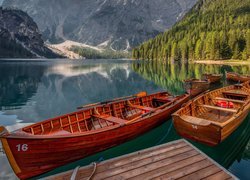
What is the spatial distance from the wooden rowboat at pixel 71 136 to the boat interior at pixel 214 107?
6.09ft

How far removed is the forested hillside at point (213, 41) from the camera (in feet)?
327

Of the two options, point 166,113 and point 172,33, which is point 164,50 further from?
point 166,113

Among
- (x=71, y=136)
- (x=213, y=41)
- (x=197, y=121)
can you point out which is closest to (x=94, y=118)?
(x=71, y=136)

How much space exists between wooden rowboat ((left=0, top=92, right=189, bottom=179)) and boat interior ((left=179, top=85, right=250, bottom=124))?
1.86 meters

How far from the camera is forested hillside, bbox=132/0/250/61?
9962cm

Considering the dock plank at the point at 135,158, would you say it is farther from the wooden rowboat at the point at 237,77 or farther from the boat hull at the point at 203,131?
the wooden rowboat at the point at 237,77

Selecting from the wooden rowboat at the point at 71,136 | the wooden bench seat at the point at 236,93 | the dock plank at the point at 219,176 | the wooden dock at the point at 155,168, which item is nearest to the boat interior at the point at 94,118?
the wooden rowboat at the point at 71,136

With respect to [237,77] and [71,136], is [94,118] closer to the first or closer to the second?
[71,136]

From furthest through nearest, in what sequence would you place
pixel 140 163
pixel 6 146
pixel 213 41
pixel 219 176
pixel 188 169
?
pixel 213 41 → pixel 6 146 → pixel 140 163 → pixel 188 169 → pixel 219 176

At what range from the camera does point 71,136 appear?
10.9m

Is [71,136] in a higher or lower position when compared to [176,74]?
higher

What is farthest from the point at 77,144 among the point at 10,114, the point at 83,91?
the point at 83,91

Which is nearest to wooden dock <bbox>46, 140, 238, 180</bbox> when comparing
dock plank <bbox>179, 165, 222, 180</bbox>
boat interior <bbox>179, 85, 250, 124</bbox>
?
dock plank <bbox>179, 165, 222, 180</bbox>

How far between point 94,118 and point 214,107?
9031 mm
